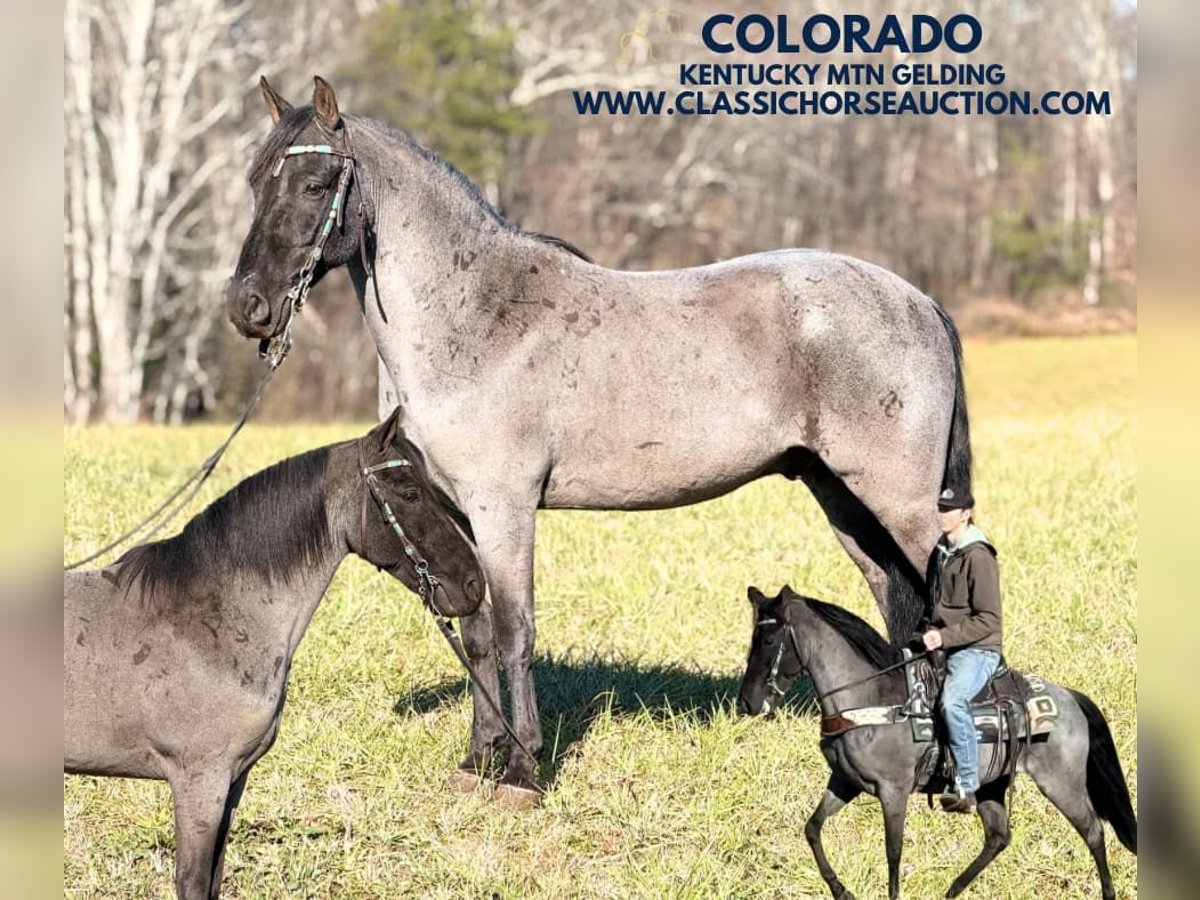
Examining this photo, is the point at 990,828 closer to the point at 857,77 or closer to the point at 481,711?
the point at 481,711

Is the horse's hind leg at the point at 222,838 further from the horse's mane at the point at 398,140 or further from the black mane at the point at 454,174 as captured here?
the black mane at the point at 454,174

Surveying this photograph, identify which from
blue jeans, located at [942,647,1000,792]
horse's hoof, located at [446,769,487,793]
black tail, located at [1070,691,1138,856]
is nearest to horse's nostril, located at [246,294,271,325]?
horse's hoof, located at [446,769,487,793]

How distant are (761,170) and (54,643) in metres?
35.3

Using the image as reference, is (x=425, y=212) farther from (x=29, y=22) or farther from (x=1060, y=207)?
(x=1060, y=207)

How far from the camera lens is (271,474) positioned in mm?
4508

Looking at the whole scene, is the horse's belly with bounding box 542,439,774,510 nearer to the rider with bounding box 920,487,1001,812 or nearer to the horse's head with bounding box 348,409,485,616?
the horse's head with bounding box 348,409,485,616

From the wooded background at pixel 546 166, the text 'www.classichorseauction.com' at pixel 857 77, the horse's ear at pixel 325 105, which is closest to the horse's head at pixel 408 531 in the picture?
the horse's ear at pixel 325 105

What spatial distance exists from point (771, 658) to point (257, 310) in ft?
7.53

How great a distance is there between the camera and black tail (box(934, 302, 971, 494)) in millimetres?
6090

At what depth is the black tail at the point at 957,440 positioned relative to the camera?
609 cm

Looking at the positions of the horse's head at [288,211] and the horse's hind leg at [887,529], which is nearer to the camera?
the horse's head at [288,211]

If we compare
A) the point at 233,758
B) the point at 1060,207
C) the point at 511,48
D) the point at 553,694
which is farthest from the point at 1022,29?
the point at 233,758

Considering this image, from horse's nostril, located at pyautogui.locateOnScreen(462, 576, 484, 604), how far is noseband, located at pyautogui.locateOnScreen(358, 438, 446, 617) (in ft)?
0.32

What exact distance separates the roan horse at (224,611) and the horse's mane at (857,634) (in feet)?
3.90
